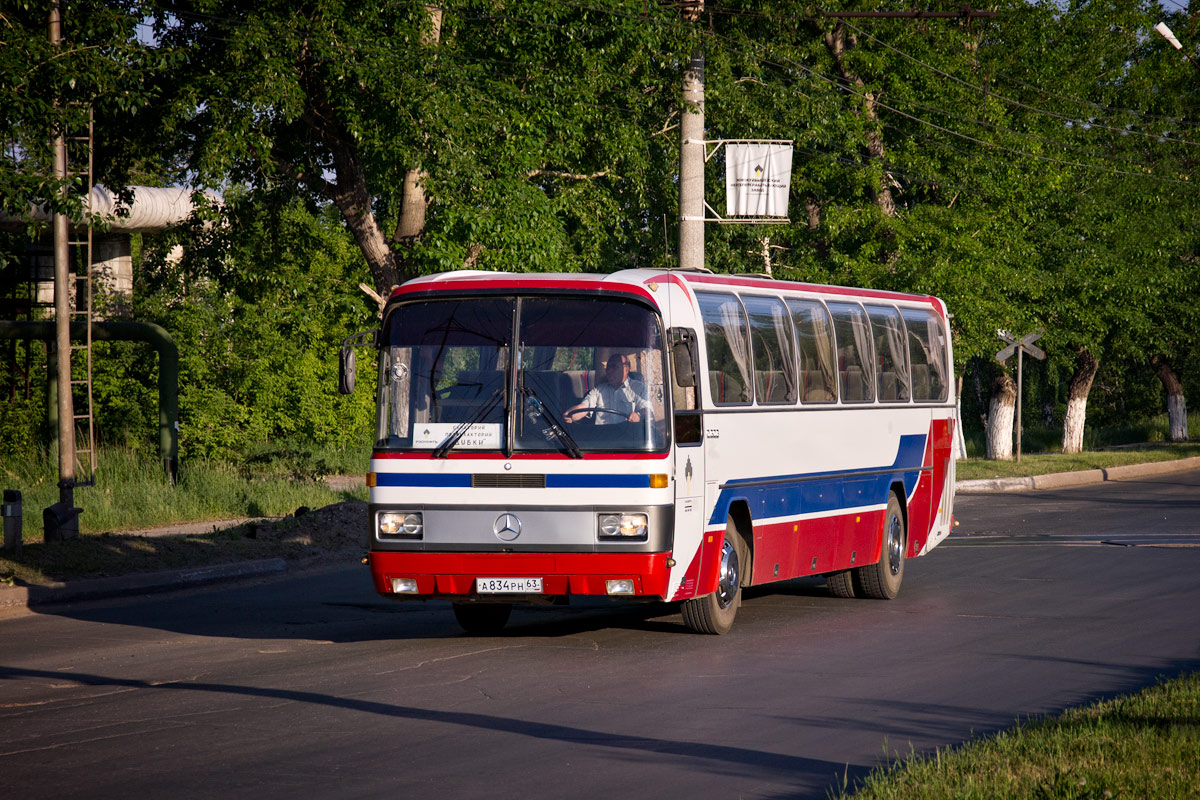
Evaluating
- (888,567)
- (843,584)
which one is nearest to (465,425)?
(843,584)

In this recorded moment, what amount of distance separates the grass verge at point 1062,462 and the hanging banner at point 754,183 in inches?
401

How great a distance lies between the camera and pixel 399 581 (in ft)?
37.3

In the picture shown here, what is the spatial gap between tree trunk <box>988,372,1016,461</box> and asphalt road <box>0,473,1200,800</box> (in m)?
23.4

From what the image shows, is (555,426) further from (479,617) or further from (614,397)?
(479,617)

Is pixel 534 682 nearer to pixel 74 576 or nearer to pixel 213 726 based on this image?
pixel 213 726

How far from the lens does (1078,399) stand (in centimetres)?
4384

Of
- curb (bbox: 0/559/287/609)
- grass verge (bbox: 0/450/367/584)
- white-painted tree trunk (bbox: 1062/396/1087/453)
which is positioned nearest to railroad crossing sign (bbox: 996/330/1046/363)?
white-painted tree trunk (bbox: 1062/396/1087/453)

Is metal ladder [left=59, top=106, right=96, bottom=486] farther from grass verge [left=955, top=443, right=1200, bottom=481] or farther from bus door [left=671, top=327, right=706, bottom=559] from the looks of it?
grass verge [left=955, top=443, right=1200, bottom=481]

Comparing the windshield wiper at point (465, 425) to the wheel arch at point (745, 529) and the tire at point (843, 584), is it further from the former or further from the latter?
the tire at point (843, 584)

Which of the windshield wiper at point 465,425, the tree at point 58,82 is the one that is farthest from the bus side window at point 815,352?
the tree at point 58,82

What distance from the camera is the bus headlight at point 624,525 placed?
11031 mm

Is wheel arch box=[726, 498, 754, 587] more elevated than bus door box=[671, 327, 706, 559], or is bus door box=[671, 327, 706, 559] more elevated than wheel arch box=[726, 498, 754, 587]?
bus door box=[671, 327, 706, 559]

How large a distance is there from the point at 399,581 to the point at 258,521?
1017 centimetres

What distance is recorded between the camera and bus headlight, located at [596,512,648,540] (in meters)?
11.0
